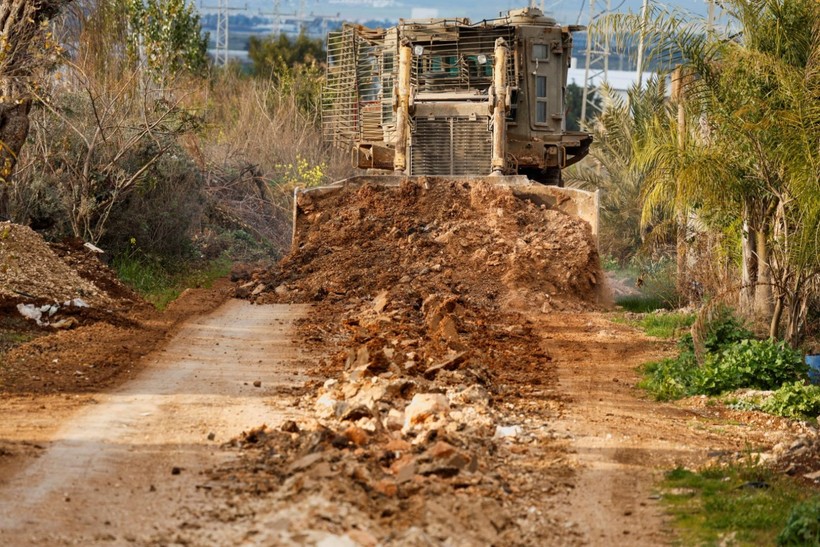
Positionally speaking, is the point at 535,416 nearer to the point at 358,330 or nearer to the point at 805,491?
the point at 805,491

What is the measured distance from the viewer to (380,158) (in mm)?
26406

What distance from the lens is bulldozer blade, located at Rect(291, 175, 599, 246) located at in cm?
2238

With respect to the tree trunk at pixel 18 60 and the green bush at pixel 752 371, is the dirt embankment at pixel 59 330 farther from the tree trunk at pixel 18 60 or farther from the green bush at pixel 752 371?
the green bush at pixel 752 371

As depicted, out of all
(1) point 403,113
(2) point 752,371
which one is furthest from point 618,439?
(1) point 403,113

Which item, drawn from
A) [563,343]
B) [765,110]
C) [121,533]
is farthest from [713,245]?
[121,533]

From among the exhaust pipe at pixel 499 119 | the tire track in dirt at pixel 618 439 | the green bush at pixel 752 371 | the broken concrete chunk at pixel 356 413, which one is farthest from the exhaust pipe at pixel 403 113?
the broken concrete chunk at pixel 356 413

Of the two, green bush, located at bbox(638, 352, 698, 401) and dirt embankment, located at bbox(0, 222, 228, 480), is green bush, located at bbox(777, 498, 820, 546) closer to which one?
dirt embankment, located at bbox(0, 222, 228, 480)

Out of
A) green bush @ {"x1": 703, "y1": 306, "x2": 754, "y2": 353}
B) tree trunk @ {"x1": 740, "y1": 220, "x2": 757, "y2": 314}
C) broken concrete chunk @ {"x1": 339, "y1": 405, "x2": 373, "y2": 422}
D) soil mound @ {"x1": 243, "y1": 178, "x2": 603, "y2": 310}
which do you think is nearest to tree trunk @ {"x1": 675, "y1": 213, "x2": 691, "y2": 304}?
soil mound @ {"x1": 243, "y1": 178, "x2": 603, "y2": 310}

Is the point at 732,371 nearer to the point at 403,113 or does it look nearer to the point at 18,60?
the point at 18,60

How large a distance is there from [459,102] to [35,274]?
10.0 meters

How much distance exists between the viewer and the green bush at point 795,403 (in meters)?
12.9

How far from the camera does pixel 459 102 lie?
24.8 meters

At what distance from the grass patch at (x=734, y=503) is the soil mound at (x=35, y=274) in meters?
9.08

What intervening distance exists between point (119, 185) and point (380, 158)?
21.3ft
